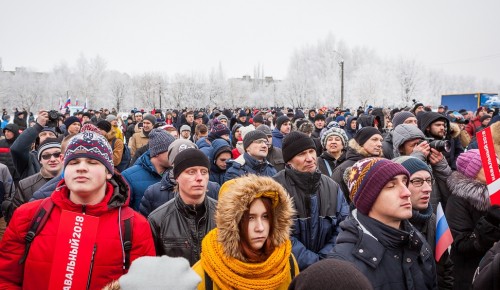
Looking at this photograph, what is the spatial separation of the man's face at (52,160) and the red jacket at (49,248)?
6.83 ft

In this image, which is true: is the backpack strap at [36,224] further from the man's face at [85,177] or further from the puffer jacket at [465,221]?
the puffer jacket at [465,221]

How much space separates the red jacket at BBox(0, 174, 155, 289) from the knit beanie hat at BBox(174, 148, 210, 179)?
2.82 feet

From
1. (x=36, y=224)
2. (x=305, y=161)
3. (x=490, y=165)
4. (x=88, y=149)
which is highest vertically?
(x=88, y=149)

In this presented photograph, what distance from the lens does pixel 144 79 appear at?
74.1 m

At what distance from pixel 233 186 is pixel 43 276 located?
132 cm

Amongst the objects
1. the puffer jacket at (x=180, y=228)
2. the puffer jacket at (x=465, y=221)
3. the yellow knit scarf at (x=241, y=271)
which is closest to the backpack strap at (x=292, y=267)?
the yellow knit scarf at (x=241, y=271)

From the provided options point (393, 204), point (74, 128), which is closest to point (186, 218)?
point (393, 204)

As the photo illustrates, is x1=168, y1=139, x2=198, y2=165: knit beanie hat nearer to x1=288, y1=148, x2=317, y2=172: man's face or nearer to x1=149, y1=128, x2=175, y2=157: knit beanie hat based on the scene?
x1=149, y1=128, x2=175, y2=157: knit beanie hat

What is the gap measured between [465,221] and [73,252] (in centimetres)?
305

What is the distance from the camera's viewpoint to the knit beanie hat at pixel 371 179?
8.70 feet

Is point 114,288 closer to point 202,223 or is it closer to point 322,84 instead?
point 202,223

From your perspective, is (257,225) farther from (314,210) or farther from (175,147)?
(175,147)

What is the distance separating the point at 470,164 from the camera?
3496 mm

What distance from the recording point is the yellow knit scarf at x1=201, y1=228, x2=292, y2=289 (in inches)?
92.7
